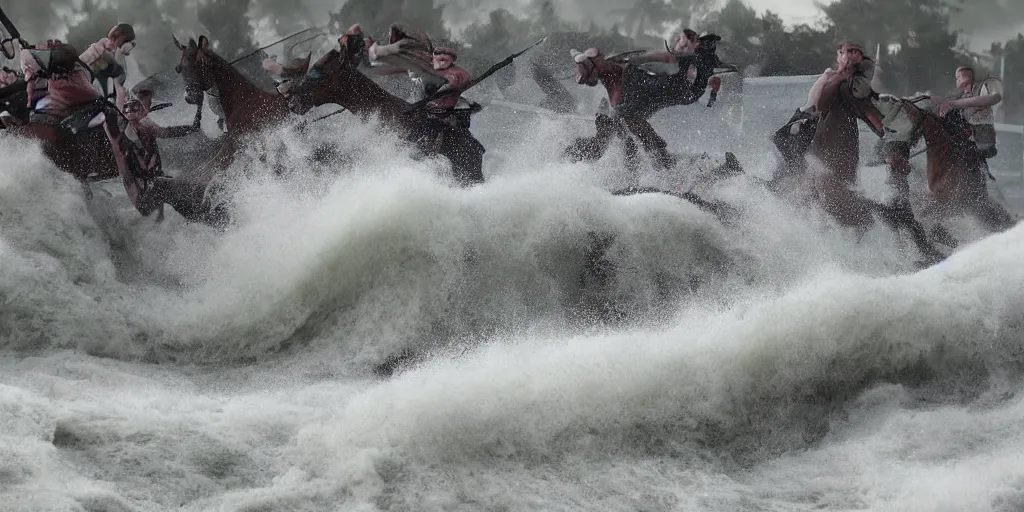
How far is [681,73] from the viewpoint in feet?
32.8

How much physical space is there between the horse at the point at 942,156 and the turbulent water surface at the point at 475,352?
45.6 inches

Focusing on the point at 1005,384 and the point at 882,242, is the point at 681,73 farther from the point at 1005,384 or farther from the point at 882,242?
the point at 1005,384

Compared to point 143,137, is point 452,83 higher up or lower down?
higher up

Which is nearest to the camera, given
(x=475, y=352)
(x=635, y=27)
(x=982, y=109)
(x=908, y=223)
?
(x=475, y=352)

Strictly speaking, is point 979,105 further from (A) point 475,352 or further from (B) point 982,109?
(A) point 475,352

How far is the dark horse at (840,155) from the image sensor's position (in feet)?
31.1

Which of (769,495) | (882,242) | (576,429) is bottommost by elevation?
(769,495)

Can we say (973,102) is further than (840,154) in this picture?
Yes

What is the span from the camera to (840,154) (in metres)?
9.53

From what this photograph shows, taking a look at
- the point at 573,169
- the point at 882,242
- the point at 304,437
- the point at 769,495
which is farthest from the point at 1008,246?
the point at 304,437

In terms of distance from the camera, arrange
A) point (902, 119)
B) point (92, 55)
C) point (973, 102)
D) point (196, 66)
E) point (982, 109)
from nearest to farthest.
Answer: point (92, 55)
point (196, 66)
point (902, 119)
point (973, 102)
point (982, 109)

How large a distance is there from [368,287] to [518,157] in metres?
3.85

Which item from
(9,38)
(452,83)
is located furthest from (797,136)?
(9,38)

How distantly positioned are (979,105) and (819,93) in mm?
1901
